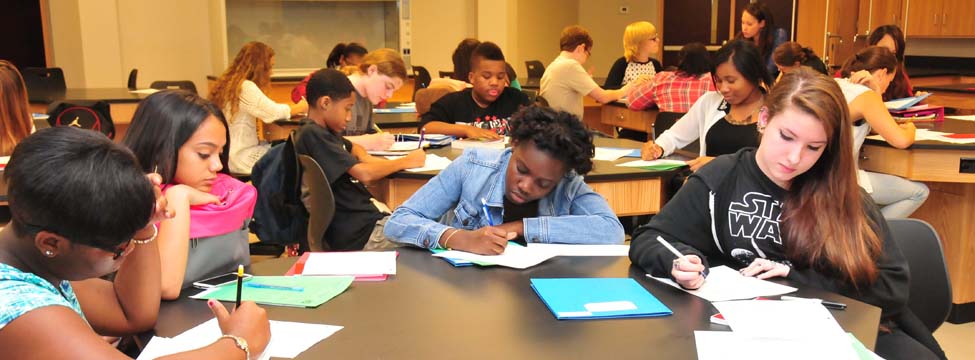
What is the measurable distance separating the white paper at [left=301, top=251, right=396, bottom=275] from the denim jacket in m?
0.20

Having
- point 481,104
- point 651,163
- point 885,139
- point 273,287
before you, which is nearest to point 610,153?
point 651,163

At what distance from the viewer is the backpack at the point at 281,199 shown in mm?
3311

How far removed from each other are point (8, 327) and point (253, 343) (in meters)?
0.36

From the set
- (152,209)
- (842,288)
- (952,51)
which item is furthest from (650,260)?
(952,51)

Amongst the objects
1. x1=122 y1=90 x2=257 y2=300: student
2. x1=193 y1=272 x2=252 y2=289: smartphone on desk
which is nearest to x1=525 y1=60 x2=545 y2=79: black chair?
x1=122 y1=90 x2=257 y2=300: student

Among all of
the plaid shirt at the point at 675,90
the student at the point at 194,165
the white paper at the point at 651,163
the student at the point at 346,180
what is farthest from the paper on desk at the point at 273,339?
the plaid shirt at the point at 675,90

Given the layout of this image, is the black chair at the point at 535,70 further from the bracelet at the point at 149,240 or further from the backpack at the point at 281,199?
the bracelet at the point at 149,240

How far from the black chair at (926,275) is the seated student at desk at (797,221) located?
13 centimetres

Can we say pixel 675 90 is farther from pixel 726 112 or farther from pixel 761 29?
pixel 726 112

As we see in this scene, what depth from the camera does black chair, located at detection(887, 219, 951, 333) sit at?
6.52 ft

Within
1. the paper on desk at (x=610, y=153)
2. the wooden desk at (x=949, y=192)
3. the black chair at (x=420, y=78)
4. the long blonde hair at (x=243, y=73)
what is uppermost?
the long blonde hair at (x=243, y=73)

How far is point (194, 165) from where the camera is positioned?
190 centimetres

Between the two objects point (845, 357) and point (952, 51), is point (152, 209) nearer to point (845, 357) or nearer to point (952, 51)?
point (845, 357)

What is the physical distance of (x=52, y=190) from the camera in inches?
46.4
